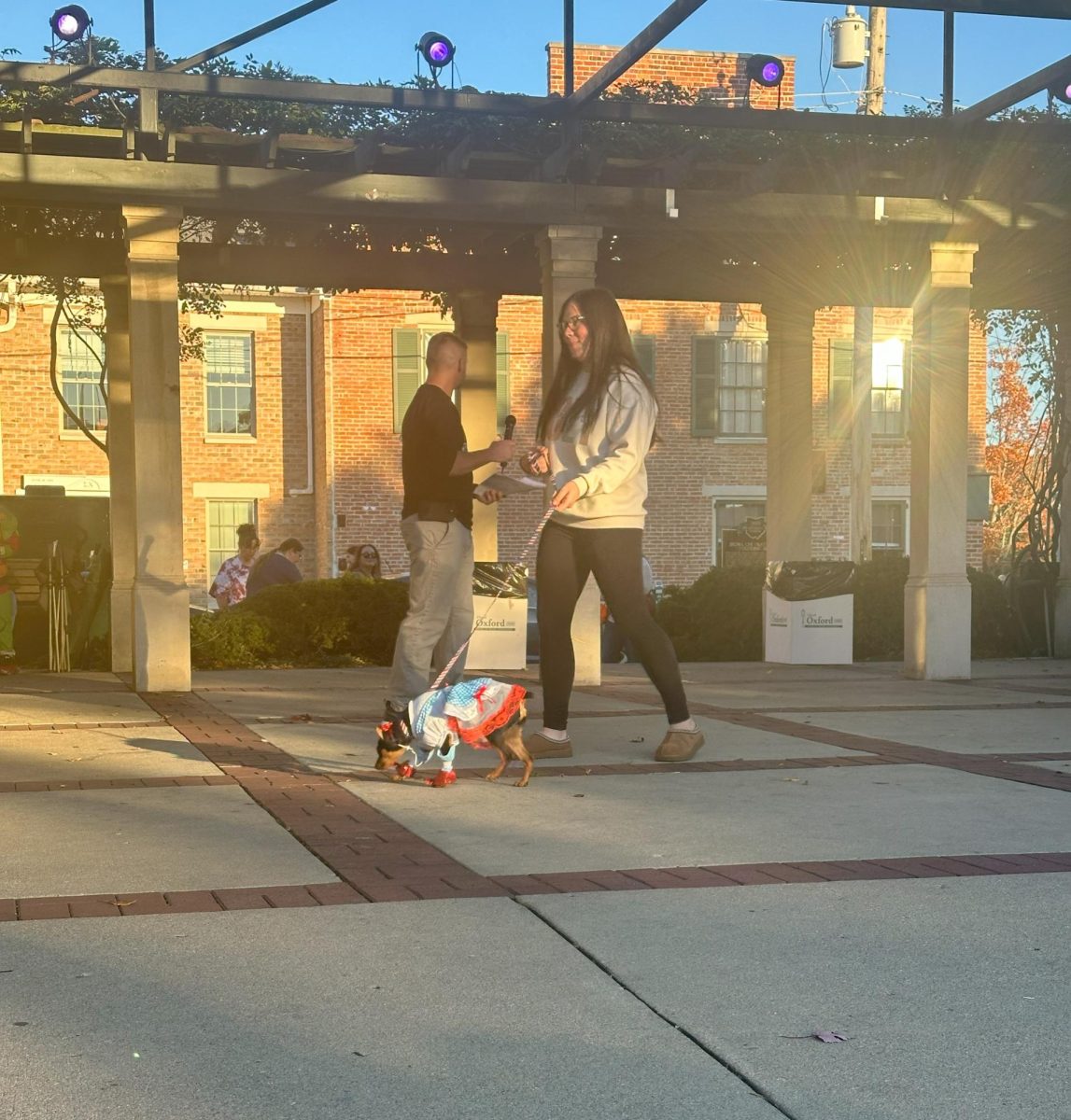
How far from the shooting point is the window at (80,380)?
97.2 feet

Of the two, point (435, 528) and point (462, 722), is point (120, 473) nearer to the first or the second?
point (435, 528)

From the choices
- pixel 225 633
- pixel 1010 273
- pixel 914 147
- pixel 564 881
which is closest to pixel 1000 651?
pixel 1010 273

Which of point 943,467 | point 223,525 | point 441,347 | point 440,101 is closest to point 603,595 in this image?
point 441,347

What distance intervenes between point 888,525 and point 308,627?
66.2 feet

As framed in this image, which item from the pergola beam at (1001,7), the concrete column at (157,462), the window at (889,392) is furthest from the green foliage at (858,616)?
the window at (889,392)

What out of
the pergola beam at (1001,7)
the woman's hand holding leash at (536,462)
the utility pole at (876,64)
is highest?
the utility pole at (876,64)

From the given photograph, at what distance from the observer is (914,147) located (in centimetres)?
1223

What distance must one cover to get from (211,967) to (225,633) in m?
10.8

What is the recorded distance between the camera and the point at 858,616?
15578mm

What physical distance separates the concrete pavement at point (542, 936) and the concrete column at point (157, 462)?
3.61 metres

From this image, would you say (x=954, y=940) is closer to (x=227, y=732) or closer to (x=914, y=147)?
(x=227, y=732)

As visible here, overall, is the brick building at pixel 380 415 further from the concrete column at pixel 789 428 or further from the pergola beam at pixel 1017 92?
the pergola beam at pixel 1017 92

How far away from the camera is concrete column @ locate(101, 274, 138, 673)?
13328 millimetres

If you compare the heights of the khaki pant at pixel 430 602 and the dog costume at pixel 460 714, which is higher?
the khaki pant at pixel 430 602
